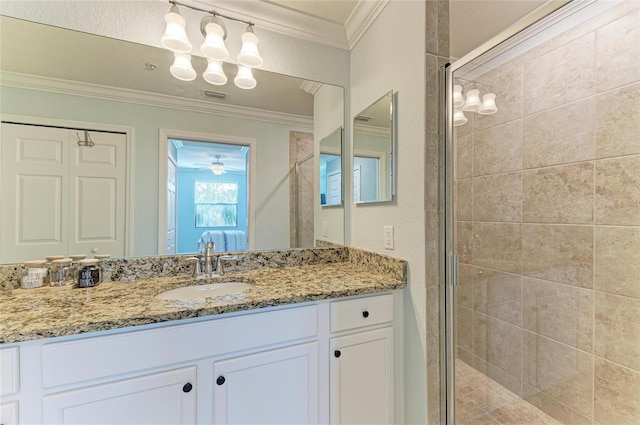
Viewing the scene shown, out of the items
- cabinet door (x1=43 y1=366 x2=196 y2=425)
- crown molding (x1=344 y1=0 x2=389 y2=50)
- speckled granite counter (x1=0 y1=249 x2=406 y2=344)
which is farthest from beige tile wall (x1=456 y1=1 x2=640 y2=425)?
cabinet door (x1=43 y1=366 x2=196 y2=425)

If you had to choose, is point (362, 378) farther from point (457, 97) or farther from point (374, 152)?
point (457, 97)

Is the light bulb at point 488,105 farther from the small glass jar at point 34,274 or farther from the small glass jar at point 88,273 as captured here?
the small glass jar at point 34,274

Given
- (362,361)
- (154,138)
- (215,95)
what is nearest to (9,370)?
(154,138)

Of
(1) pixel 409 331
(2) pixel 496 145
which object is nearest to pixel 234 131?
(1) pixel 409 331

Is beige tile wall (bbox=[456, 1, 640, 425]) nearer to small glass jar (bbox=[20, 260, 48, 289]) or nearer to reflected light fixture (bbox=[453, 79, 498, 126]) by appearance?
reflected light fixture (bbox=[453, 79, 498, 126])

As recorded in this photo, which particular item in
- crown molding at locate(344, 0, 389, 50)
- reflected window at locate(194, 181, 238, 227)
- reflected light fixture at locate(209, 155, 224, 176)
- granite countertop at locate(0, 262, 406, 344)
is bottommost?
granite countertop at locate(0, 262, 406, 344)

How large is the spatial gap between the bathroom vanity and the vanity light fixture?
1093 mm

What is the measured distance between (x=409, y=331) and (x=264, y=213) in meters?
1.02

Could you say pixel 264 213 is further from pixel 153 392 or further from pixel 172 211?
pixel 153 392

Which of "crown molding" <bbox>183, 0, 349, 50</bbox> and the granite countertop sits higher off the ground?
"crown molding" <bbox>183, 0, 349, 50</bbox>

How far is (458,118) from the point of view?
1345 mm

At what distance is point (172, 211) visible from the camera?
1.47 meters

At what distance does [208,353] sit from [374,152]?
1.24 m

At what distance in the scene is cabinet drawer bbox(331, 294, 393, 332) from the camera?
1191 mm
